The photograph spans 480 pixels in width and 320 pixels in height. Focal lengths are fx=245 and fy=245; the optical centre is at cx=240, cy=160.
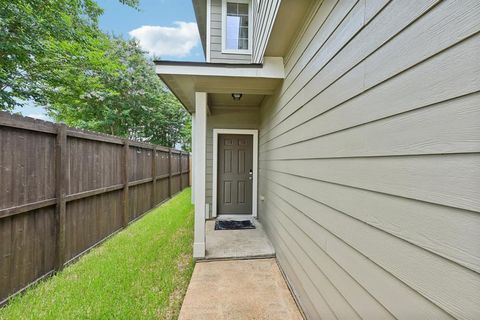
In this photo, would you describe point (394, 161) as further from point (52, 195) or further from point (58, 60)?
point (58, 60)

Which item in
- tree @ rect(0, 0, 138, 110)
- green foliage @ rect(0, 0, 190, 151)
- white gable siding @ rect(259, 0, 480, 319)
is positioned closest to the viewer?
white gable siding @ rect(259, 0, 480, 319)

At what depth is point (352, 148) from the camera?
1.38 metres

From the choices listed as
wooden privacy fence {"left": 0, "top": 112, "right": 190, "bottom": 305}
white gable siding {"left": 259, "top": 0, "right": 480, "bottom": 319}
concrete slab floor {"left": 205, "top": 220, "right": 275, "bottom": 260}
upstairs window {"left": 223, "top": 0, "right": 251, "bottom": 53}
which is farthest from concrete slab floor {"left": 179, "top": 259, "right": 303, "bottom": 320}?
upstairs window {"left": 223, "top": 0, "right": 251, "bottom": 53}

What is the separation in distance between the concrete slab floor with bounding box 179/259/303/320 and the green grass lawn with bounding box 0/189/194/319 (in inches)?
6.4

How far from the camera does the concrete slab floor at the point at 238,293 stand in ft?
7.19

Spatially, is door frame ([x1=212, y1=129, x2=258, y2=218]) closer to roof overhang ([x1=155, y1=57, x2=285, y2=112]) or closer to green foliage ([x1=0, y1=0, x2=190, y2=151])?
roof overhang ([x1=155, y1=57, x2=285, y2=112])

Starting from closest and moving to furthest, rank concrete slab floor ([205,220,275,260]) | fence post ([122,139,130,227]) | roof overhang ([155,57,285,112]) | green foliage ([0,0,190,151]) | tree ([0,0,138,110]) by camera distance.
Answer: roof overhang ([155,57,285,112]) → concrete slab floor ([205,220,275,260]) → fence post ([122,139,130,227]) → tree ([0,0,138,110]) → green foliage ([0,0,190,151])

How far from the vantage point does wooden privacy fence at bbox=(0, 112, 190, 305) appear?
2.20m

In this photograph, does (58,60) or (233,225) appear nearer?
(233,225)

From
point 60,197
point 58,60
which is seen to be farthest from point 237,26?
point 58,60

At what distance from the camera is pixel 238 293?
253cm

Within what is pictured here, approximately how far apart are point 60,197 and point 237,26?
14.6 ft

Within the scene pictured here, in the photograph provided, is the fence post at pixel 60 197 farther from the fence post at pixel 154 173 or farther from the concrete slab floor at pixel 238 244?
the fence post at pixel 154 173

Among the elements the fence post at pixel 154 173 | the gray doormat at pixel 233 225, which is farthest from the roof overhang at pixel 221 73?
the fence post at pixel 154 173
